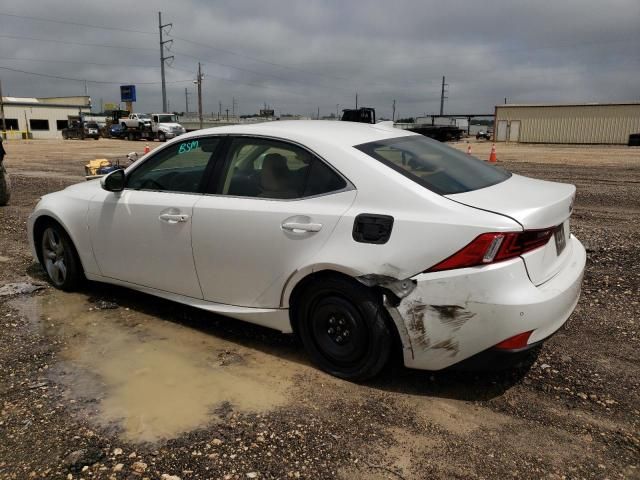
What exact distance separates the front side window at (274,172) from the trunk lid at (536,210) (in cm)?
83

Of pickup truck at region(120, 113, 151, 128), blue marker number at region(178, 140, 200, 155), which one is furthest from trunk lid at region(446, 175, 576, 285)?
pickup truck at region(120, 113, 151, 128)

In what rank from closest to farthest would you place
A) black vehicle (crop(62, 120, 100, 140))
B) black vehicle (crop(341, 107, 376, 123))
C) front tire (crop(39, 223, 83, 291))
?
1. front tire (crop(39, 223, 83, 291))
2. black vehicle (crop(341, 107, 376, 123))
3. black vehicle (crop(62, 120, 100, 140))

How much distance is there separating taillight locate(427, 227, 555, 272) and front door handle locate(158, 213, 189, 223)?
1.89 meters

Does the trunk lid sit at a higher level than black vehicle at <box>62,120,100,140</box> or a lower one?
lower

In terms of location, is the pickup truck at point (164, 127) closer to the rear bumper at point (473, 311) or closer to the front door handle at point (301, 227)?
the front door handle at point (301, 227)

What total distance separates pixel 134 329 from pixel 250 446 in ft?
6.32

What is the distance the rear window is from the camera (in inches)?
125

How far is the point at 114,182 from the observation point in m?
4.26

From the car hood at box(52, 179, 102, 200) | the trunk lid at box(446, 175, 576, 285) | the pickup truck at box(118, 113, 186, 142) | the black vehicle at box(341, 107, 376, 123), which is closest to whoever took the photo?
the trunk lid at box(446, 175, 576, 285)

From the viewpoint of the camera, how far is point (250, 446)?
2742 mm

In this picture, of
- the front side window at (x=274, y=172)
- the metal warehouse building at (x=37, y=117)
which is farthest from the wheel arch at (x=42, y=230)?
the metal warehouse building at (x=37, y=117)

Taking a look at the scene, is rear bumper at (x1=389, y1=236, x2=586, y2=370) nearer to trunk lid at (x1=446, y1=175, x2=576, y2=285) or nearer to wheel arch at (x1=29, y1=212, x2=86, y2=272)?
trunk lid at (x1=446, y1=175, x2=576, y2=285)

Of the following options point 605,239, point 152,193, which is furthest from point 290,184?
point 605,239

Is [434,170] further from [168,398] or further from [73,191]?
[73,191]
